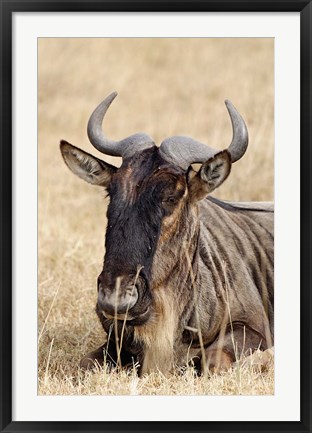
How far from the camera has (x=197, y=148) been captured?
6305 mm

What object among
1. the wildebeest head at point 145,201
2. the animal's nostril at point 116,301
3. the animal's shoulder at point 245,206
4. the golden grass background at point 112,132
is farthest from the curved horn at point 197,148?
the golden grass background at point 112,132

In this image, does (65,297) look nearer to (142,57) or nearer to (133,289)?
(133,289)

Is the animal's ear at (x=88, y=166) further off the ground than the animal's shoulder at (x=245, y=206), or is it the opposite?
the animal's ear at (x=88, y=166)

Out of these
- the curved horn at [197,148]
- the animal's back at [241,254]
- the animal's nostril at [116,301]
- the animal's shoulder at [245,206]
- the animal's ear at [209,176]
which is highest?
the curved horn at [197,148]

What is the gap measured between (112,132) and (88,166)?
8026 millimetres

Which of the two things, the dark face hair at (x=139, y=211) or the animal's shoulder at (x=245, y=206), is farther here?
the animal's shoulder at (x=245, y=206)

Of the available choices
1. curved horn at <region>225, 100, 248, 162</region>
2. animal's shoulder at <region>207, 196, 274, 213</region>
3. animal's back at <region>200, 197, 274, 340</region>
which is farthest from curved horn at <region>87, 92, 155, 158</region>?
animal's shoulder at <region>207, 196, 274, 213</region>

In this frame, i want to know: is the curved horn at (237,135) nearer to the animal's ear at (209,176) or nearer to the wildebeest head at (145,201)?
the wildebeest head at (145,201)

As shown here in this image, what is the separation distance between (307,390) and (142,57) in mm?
13477

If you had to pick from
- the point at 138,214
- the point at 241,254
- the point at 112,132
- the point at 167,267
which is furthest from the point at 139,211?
the point at 112,132

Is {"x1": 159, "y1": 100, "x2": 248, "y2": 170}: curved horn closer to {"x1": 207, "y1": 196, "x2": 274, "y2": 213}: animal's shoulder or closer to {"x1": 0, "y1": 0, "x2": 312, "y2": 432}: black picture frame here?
{"x1": 0, "y1": 0, "x2": 312, "y2": 432}: black picture frame

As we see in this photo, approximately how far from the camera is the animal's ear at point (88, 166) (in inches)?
247

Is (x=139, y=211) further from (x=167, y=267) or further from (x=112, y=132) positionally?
(x=112, y=132)

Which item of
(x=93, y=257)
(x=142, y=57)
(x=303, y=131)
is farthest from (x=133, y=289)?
(x=142, y=57)
